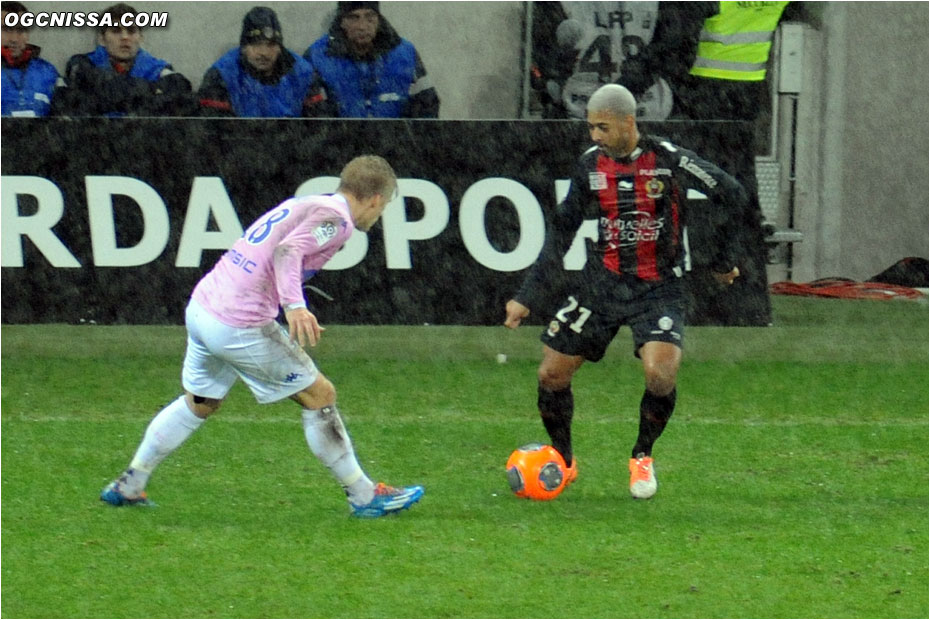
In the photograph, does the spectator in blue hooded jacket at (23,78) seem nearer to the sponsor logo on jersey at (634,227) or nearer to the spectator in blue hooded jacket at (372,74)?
the spectator in blue hooded jacket at (372,74)

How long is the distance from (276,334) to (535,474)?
129 cm

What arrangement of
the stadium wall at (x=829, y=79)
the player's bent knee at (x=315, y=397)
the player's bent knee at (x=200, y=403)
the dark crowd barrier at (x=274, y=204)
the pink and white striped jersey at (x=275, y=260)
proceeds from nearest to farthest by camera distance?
1. the pink and white striped jersey at (x=275, y=260)
2. the player's bent knee at (x=315, y=397)
3. the player's bent knee at (x=200, y=403)
4. the dark crowd barrier at (x=274, y=204)
5. the stadium wall at (x=829, y=79)

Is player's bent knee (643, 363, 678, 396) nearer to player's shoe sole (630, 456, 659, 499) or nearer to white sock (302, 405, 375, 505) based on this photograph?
player's shoe sole (630, 456, 659, 499)

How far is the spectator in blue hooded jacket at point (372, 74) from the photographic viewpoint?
11.9 metres

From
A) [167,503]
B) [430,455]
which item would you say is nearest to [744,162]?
[430,455]

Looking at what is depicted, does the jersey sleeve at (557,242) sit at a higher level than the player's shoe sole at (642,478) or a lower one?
higher

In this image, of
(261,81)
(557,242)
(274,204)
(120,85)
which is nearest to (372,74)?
(261,81)

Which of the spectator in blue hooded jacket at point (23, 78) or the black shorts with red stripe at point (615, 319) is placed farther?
the spectator in blue hooded jacket at point (23, 78)

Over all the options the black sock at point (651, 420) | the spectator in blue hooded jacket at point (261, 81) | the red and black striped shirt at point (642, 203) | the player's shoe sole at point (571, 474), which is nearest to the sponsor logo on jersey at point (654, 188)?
the red and black striped shirt at point (642, 203)

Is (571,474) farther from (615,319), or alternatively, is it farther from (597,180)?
(597,180)

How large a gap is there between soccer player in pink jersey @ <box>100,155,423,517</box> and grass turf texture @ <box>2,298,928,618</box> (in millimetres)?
188

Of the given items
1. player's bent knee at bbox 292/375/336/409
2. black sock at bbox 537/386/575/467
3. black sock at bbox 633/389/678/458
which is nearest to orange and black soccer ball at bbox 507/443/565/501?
black sock at bbox 537/386/575/467

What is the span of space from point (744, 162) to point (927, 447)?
3.77 m

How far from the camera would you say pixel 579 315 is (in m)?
6.65
